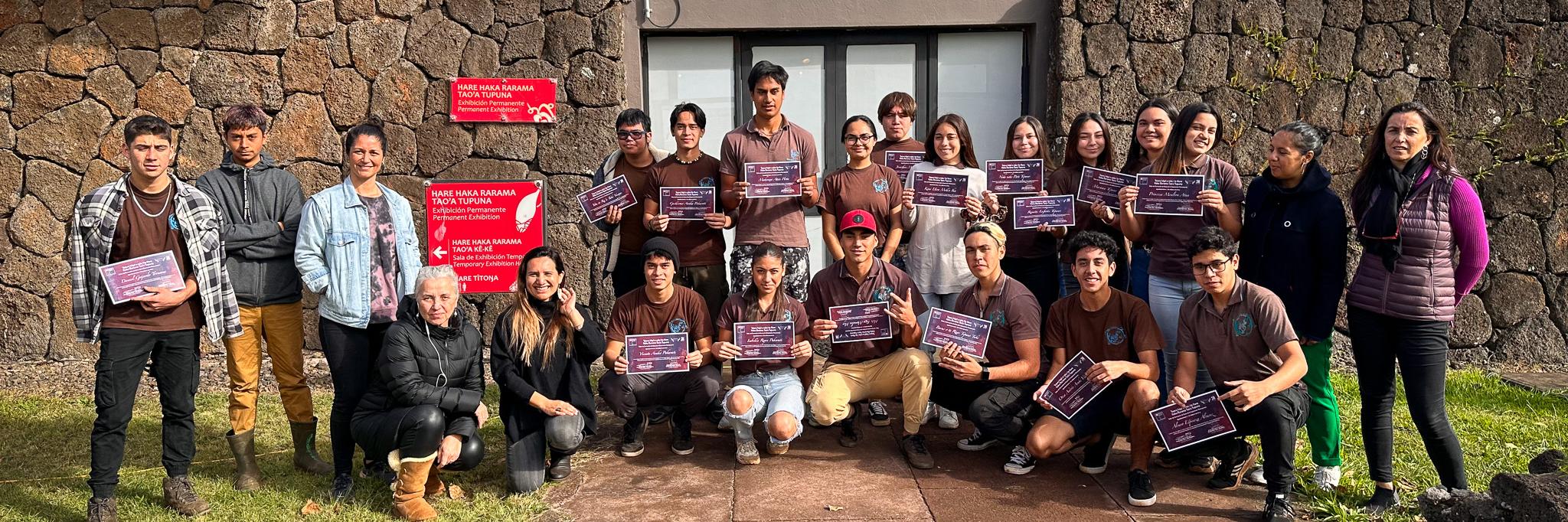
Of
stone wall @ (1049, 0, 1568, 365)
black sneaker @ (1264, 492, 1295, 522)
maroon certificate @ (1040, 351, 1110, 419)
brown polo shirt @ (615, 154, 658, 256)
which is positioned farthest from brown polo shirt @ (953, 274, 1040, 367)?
stone wall @ (1049, 0, 1568, 365)

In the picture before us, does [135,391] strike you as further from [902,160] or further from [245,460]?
[902,160]

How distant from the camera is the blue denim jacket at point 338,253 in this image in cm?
399

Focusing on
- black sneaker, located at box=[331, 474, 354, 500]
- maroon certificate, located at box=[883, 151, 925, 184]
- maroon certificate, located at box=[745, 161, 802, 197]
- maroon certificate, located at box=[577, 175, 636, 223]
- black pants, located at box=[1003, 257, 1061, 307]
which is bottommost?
black sneaker, located at box=[331, 474, 354, 500]

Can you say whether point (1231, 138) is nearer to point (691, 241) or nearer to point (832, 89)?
point (832, 89)

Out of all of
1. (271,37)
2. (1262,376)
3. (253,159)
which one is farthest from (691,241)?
(271,37)

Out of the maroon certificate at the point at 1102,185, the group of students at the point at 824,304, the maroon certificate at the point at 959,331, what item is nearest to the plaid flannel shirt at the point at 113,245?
the group of students at the point at 824,304

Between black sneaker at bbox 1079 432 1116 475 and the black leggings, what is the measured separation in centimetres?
230

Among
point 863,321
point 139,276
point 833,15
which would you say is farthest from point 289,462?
point 833,15

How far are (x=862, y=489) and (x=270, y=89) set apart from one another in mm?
4341

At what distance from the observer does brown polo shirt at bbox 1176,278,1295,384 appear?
3.68 meters

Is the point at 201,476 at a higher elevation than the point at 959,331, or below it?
below

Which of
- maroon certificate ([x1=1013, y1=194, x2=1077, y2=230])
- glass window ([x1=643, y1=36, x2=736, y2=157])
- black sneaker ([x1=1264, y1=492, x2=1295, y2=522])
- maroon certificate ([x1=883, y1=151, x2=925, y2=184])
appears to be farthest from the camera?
glass window ([x1=643, y1=36, x2=736, y2=157])

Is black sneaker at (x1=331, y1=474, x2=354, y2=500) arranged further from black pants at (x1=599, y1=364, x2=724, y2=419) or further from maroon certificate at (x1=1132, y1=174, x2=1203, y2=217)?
maroon certificate at (x1=1132, y1=174, x2=1203, y2=217)

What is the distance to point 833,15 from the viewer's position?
20.3 ft
